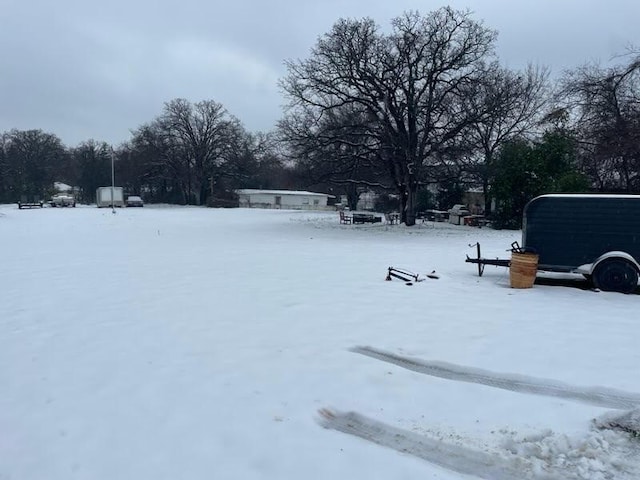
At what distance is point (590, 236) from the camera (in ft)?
33.8

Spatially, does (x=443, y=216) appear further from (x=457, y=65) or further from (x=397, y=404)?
(x=397, y=404)

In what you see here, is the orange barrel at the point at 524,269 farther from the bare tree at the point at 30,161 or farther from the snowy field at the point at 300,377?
the bare tree at the point at 30,161

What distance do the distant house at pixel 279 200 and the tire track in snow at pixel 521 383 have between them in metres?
65.6

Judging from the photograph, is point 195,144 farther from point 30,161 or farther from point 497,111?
point 497,111

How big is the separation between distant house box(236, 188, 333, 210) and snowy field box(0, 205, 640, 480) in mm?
61869

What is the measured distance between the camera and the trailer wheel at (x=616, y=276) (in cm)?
994

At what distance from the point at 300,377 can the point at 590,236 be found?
25.8ft

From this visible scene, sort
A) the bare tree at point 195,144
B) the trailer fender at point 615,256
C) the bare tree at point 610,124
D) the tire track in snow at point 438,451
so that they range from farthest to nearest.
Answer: the bare tree at point 195,144
the bare tree at point 610,124
the trailer fender at point 615,256
the tire track in snow at point 438,451

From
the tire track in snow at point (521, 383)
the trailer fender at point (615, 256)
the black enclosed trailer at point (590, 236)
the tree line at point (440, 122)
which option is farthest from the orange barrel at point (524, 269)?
the tree line at point (440, 122)

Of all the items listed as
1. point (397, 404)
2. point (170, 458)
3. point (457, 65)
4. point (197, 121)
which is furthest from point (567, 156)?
point (197, 121)

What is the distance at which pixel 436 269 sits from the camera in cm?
1312

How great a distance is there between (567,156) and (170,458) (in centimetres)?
2841

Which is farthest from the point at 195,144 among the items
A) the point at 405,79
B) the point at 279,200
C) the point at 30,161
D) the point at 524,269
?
the point at 524,269

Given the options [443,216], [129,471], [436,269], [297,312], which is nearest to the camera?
[129,471]
